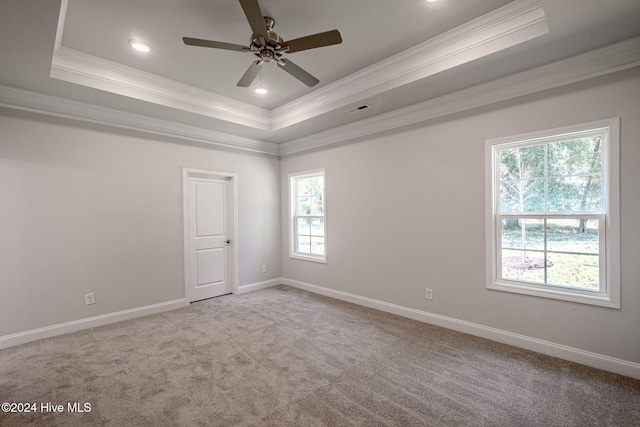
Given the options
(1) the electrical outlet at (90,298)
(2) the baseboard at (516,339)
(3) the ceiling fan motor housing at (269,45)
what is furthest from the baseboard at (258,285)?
(3) the ceiling fan motor housing at (269,45)

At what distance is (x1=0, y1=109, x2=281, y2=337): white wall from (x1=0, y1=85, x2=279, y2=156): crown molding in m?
0.09

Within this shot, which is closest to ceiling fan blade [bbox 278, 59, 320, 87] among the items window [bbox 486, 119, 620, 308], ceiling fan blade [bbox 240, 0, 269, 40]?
ceiling fan blade [bbox 240, 0, 269, 40]

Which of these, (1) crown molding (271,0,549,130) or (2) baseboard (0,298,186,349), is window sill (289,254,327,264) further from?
(1) crown molding (271,0,549,130)

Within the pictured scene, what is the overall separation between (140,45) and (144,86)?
2.31 feet

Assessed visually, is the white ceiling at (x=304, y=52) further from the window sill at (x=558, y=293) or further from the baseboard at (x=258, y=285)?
the baseboard at (x=258, y=285)

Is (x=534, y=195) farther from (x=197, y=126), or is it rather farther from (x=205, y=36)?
(x=197, y=126)

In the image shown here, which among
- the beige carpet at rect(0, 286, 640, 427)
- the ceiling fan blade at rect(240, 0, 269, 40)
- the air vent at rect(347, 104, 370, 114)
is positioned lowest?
the beige carpet at rect(0, 286, 640, 427)

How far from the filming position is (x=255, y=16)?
1.88m

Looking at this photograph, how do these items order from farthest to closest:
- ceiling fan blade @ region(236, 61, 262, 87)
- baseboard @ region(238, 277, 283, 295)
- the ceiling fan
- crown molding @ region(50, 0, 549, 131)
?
baseboard @ region(238, 277, 283, 295)
ceiling fan blade @ region(236, 61, 262, 87)
crown molding @ region(50, 0, 549, 131)
the ceiling fan

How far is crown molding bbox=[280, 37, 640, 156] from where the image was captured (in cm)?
236

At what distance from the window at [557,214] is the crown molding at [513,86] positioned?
448 millimetres

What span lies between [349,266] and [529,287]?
2284 millimetres

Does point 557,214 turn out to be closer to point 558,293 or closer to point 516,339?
point 558,293

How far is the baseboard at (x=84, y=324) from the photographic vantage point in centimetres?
305
